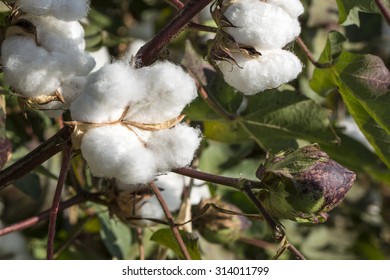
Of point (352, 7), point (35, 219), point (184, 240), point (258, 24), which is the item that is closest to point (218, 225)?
point (184, 240)

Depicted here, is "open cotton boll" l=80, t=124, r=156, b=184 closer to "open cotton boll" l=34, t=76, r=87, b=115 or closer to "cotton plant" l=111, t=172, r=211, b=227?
"open cotton boll" l=34, t=76, r=87, b=115

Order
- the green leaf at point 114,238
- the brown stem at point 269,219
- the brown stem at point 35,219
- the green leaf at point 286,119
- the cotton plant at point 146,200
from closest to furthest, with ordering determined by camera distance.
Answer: the brown stem at point 269,219 < the brown stem at point 35,219 < the cotton plant at point 146,200 < the green leaf at point 286,119 < the green leaf at point 114,238

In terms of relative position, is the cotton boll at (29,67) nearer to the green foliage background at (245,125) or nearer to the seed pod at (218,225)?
the green foliage background at (245,125)

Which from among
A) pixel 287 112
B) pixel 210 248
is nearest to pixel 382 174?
pixel 287 112

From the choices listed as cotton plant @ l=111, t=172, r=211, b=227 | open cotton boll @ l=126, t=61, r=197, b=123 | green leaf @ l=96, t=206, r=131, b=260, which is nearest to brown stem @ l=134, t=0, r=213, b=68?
open cotton boll @ l=126, t=61, r=197, b=123

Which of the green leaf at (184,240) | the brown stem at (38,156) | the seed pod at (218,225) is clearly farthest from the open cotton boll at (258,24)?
the seed pod at (218,225)

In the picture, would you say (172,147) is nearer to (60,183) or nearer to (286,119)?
(60,183)
